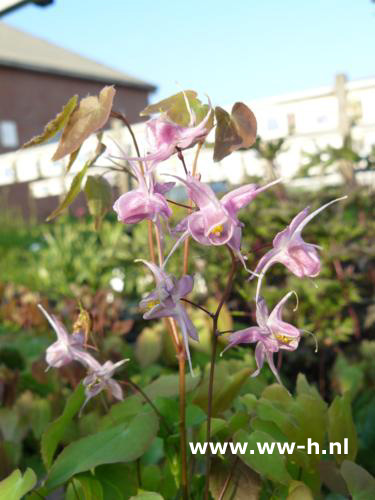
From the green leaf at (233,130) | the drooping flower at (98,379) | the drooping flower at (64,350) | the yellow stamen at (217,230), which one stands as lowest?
the drooping flower at (98,379)

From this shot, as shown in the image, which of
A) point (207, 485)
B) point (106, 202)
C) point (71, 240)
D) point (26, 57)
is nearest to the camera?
point (207, 485)

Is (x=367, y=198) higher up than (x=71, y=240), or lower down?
higher up

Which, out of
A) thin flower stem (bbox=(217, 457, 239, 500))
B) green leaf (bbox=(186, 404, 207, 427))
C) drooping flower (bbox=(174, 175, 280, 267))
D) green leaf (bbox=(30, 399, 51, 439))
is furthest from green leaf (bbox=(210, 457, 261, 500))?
green leaf (bbox=(30, 399, 51, 439))

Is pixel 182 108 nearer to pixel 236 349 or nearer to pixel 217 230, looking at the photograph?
pixel 217 230

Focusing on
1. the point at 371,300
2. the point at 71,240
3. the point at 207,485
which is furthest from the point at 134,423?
the point at 71,240

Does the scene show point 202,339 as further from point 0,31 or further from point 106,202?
point 0,31

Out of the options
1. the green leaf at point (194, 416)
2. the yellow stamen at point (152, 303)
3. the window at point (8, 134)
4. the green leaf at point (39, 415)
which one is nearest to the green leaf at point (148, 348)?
the green leaf at point (39, 415)

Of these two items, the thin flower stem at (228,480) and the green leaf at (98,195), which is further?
the green leaf at (98,195)

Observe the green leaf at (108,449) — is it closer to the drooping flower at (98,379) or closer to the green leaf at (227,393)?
the drooping flower at (98,379)
